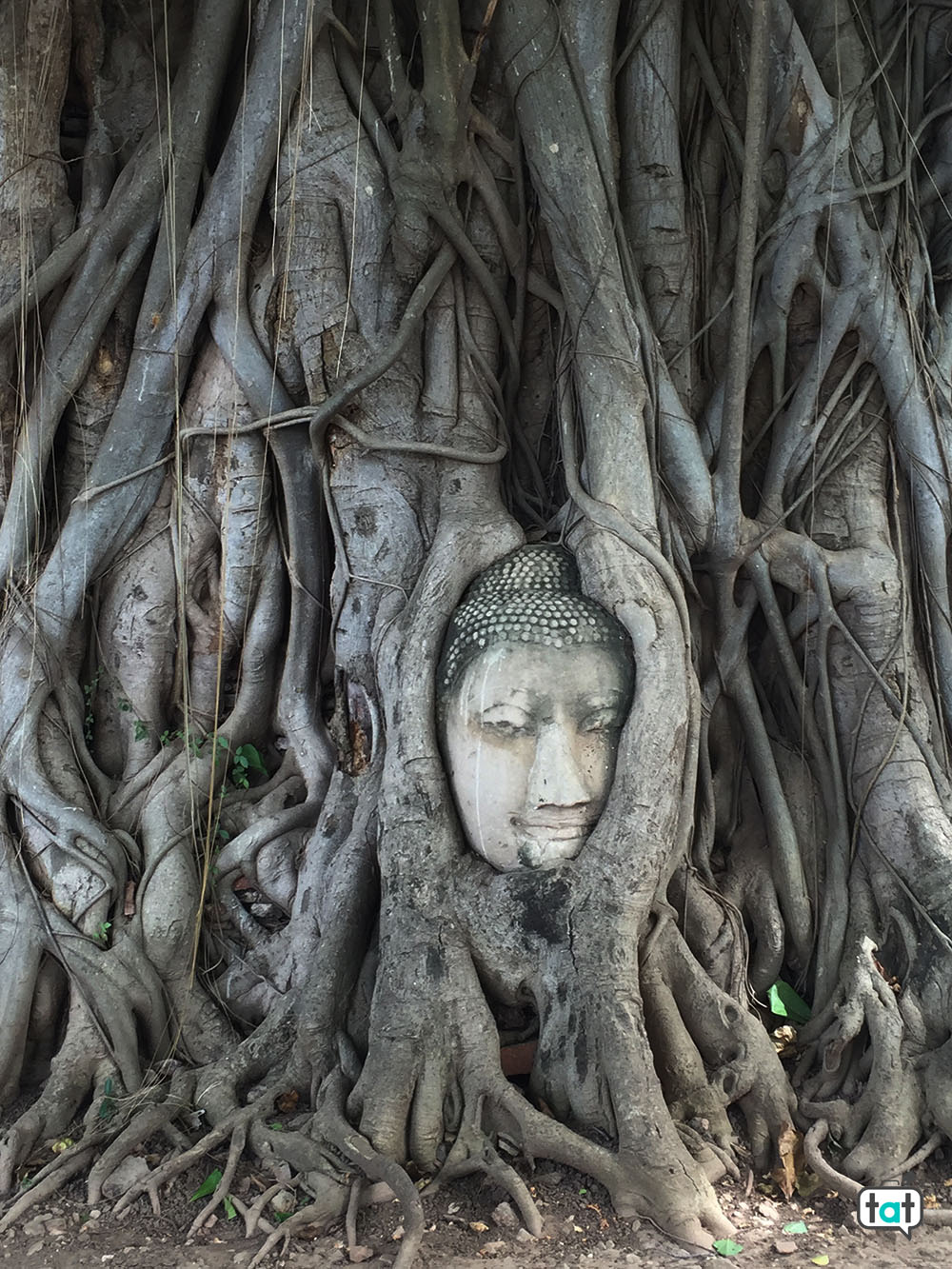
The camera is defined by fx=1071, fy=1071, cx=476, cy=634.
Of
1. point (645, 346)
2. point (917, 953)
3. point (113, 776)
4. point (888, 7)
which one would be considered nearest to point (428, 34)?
point (645, 346)

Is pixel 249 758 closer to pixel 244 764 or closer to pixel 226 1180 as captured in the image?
pixel 244 764

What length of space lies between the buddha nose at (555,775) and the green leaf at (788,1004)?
886 millimetres

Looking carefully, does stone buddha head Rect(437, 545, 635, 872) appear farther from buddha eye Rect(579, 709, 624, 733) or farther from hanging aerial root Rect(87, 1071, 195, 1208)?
hanging aerial root Rect(87, 1071, 195, 1208)

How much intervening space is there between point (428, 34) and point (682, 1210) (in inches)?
127

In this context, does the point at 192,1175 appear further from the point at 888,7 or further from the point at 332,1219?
the point at 888,7

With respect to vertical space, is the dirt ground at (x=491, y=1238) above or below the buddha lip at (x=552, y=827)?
below

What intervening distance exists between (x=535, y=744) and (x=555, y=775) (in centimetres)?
10

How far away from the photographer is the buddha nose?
265cm

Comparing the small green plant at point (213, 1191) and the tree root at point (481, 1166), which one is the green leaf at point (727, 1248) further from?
the small green plant at point (213, 1191)

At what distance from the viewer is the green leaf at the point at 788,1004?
9.84 ft

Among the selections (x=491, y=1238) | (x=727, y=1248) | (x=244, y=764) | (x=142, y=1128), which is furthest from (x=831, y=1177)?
(x=244, y=764)

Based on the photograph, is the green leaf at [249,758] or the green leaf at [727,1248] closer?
the green leaf at [727,1248]

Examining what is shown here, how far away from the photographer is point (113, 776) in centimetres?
349

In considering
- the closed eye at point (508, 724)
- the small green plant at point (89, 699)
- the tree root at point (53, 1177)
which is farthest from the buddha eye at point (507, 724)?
the small green plant at point (89, 699)
